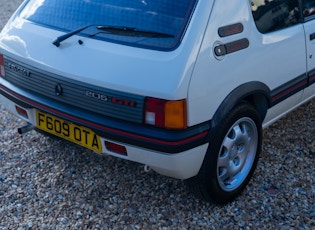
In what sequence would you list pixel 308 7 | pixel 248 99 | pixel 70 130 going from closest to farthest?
pixel 70 130
pixel 248 99
pixel 308 7

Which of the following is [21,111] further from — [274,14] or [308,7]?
[308,7]

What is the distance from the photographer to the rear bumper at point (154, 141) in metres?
2.39

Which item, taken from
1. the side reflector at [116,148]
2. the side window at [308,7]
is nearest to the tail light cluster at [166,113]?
the side reflector at [116,148]

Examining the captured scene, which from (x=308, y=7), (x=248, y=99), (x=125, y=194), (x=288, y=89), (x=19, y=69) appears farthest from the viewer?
A: (x=308, y=7)

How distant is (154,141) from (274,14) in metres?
1.34

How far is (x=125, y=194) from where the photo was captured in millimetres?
3111

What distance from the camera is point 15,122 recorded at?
4219 millimetres

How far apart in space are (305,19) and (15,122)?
283 cm

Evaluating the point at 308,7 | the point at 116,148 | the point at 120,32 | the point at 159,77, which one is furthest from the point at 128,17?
the point at 308,7

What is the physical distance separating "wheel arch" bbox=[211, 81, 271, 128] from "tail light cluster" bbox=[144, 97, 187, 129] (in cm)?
26

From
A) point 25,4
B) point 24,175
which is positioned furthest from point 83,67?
point 24,175

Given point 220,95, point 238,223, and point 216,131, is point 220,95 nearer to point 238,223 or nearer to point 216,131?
point 216,131

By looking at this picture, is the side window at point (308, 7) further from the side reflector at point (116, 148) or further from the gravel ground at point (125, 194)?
the side reflector at point (116, 148)

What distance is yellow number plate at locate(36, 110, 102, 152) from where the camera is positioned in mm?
2609
